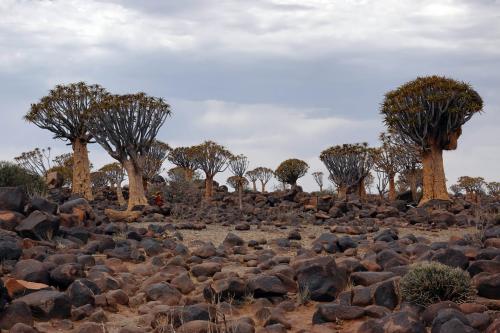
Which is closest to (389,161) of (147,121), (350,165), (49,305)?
(350,165)

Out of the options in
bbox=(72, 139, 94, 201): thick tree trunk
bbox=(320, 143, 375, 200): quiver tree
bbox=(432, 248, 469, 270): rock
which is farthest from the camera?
bbox=(320, 143, 375, 200): quiver tree

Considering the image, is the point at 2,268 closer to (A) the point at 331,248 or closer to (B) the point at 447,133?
(A) the point at 331,248

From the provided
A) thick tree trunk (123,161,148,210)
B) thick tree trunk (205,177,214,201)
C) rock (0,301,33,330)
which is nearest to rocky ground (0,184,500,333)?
rock (0,301,33,330)

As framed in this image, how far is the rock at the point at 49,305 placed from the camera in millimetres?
6859

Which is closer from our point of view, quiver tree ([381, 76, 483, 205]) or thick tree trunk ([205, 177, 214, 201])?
quiver tree ([381, 76, 483, 205])

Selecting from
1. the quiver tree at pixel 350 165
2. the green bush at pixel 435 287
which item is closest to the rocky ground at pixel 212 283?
the green bush at pixel 435 287

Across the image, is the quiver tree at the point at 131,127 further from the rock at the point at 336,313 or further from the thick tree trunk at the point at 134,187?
the rock at the point at 336,313

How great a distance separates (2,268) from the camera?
344 inches

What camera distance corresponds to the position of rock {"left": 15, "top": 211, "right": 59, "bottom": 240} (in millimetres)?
11672

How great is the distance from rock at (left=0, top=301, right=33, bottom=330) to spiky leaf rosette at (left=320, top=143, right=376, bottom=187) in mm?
28526

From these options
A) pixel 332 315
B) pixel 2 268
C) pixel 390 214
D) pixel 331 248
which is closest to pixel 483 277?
pixel 332 315

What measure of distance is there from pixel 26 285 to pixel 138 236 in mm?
5938

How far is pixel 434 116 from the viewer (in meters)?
23.7

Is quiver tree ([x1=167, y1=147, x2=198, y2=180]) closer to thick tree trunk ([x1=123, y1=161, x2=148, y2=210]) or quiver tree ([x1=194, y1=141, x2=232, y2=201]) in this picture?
quiver tree ([x1=194, y1=141, x2=232, y2=201])
